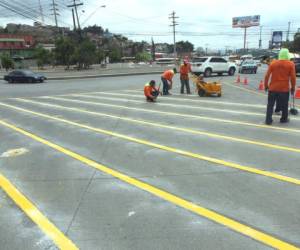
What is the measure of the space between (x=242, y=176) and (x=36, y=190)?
3089mm

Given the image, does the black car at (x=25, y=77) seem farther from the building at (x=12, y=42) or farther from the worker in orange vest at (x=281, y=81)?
the building at (x=12, y=42)

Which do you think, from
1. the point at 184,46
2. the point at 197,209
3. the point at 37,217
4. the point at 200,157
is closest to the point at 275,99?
the point at 200,157

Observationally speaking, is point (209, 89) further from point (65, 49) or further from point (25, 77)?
point (65, 49)

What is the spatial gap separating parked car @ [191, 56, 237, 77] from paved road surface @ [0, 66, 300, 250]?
833 inches

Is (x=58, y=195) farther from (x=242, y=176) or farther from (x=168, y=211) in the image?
(x=242, y=176)

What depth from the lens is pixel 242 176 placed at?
219 inches

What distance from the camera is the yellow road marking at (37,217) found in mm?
3795

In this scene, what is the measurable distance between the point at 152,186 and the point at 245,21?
105 metres

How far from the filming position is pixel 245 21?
10225cm

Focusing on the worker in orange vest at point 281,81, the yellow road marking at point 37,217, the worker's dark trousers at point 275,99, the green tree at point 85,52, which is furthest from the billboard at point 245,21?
the yellow road marking at point 37,217

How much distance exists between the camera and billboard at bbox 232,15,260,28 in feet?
329

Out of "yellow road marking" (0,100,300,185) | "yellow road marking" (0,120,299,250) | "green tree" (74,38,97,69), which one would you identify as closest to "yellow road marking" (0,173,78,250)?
"yellow road marking" (0,120,299,250)

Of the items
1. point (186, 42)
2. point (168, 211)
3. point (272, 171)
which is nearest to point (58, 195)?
point (168, 211)

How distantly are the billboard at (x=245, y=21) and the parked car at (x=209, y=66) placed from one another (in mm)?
74184
